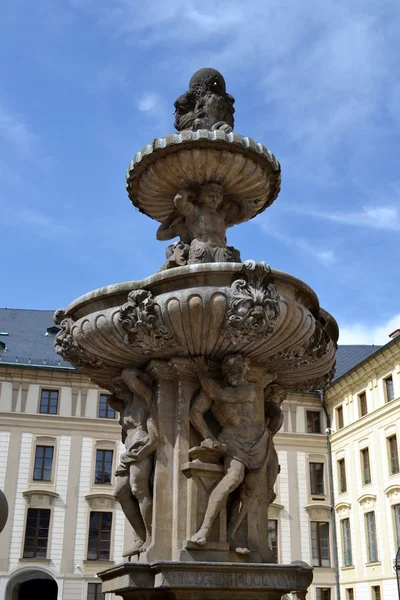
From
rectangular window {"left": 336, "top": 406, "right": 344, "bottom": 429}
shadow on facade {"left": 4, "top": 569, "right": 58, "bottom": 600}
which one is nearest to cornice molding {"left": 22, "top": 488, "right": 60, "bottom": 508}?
shadow on facade {"left": 4, "top": 569, "right": 58, "bottom": 600}

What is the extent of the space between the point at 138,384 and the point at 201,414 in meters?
0.66

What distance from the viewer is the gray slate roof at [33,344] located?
37.1 metres

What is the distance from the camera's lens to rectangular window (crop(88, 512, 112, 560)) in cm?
3447

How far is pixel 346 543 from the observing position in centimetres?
3669

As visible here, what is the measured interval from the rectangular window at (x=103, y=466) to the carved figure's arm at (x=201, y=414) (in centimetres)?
3107

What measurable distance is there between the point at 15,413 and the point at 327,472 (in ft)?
55.9

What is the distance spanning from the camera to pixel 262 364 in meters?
6.62

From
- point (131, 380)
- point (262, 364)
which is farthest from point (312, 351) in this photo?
point (131, 380)

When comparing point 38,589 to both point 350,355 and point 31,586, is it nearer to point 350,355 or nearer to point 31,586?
point 31,586

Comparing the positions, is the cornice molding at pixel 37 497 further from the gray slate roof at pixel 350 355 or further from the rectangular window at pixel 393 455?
the gray slate roof at pixel 350 355

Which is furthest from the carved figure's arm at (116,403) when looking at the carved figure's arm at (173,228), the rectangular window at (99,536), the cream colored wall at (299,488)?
the cream colored wall at (299,488)

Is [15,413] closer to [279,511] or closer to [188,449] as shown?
[279,511]

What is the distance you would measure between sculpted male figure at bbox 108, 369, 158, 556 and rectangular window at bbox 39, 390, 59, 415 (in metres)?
30.9

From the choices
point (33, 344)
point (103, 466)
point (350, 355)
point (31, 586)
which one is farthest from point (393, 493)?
point (33, 344)
